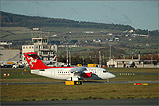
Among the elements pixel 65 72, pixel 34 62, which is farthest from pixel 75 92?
pixel 34 62

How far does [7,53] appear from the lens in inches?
7254

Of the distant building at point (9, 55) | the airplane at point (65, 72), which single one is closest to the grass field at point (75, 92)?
the airplane at point (65, 72)

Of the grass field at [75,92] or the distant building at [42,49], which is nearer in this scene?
the grass field at [75,92]

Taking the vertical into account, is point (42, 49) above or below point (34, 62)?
above

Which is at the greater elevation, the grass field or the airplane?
the airplane

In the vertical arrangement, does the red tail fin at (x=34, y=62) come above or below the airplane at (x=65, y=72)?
above

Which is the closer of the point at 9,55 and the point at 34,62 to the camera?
the point at 34,62

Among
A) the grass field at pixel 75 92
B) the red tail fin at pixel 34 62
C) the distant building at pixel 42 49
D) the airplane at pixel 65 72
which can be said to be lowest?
the grass field at pixel 75 92

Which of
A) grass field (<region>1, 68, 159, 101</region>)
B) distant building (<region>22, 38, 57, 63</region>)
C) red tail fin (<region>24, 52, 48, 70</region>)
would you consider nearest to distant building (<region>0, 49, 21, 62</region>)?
distant building (<region>22, 38, 57, 63</region>)

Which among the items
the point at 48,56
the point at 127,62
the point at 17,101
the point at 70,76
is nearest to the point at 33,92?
the point at 17,101

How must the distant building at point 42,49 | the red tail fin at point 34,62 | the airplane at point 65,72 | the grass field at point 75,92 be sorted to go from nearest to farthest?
the grass field at point 75,92, the airplane at point 65,72, the red tail fin at point 34,62, the distant building at point 42,49

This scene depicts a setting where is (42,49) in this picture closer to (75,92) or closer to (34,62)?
(34,62)

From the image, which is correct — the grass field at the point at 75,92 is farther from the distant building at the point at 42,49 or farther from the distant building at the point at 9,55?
the distant building at the point at 9,55

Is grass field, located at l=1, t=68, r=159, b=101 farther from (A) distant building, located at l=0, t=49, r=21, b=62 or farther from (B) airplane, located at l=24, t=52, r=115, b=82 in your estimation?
(A) distant building, located at l=0, t=49, r=21, b=62
